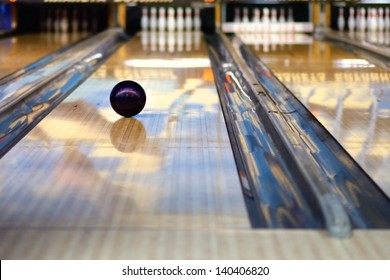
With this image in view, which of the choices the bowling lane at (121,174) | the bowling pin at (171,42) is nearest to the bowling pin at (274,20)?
the bowling pin at (171,42)

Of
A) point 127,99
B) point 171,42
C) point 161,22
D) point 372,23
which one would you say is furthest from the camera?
point 161,22

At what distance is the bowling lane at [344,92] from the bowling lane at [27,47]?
5.94 ft

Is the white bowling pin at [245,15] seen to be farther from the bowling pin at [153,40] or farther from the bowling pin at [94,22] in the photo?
the bowling pin at [94,22]

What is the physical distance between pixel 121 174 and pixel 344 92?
78.4 inches

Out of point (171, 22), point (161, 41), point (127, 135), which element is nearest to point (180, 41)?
point (161, 41)

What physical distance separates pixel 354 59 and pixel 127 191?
3.70 m

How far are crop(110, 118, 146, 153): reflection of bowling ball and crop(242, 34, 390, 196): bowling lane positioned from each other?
808mm

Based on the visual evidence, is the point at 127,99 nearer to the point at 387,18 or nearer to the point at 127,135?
the point at 127,135

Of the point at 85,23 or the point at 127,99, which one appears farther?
the point at 85,23

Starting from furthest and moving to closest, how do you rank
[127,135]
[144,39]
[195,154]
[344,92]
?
[144,39]
[344,92]
[127,135]
[195,154]

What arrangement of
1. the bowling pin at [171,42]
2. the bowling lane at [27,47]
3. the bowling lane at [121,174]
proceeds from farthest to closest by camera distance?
the bowling pin at [171,42], the bowling lane at [27,47], the bowling lane at [121,174]

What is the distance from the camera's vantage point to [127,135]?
2898mm

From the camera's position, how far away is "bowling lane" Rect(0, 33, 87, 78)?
504cm

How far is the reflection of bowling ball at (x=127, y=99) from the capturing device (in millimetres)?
3166
